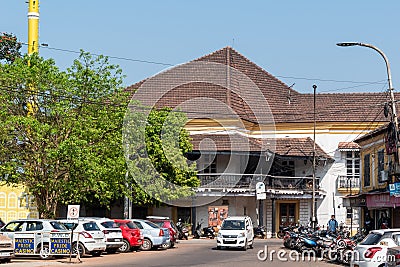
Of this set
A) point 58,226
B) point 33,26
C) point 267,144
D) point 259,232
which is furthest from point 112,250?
point 267,144

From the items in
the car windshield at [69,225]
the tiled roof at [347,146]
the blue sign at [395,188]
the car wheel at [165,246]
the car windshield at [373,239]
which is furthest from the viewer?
the tiled roof at [347,146]

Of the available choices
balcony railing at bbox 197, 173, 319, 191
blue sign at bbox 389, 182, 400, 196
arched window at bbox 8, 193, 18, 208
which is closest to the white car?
blue sign at bbox 389, 182, 400, 196

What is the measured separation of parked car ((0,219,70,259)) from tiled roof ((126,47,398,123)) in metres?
30.6

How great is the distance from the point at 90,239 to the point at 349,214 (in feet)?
118

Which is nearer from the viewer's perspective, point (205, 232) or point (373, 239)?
point (373, 239)

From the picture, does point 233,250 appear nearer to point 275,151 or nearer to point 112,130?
point 112,130

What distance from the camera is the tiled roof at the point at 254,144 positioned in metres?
57.8

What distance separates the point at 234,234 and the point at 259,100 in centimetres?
2981

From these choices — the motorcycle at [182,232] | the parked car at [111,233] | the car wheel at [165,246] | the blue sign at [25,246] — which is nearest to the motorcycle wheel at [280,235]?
the motorcycle at [182,232]

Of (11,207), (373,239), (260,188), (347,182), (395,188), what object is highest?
(347,182)

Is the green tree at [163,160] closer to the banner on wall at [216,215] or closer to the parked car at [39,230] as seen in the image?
the banner on wall at [216,215]

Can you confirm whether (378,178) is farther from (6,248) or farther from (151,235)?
(6,248)

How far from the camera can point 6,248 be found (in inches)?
1045

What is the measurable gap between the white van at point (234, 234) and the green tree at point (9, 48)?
113 feet
